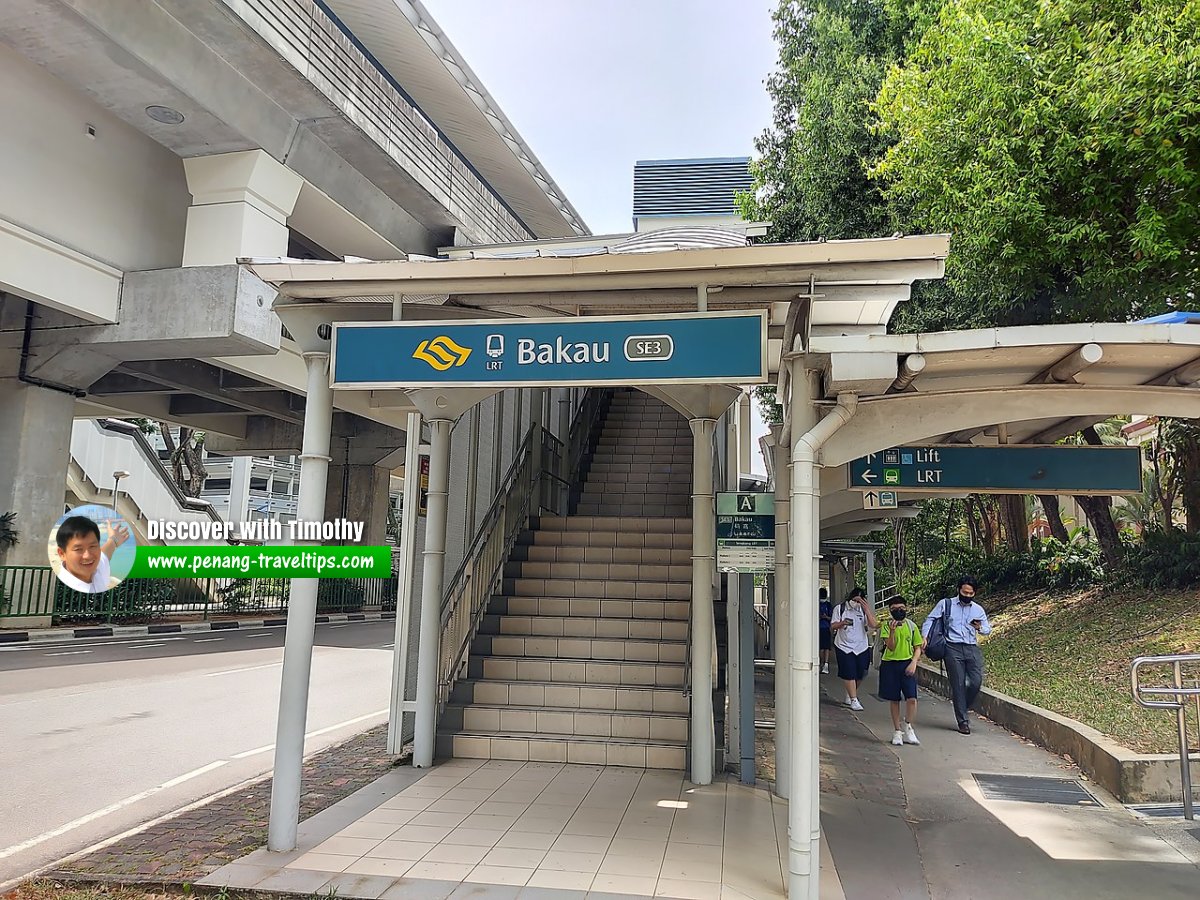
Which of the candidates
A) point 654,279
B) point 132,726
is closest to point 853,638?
point 654,279

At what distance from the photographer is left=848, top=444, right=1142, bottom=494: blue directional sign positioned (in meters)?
7.65

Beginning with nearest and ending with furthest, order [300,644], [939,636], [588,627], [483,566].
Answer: [300,644], [588,627], [483,566], [939,636]

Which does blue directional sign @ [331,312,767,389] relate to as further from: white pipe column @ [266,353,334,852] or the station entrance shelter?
white pipe column @ [266,353,334,852]

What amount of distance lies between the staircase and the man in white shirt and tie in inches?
122

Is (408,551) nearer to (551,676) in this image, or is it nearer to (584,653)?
(551,676)

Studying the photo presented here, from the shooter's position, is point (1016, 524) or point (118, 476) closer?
point (1016, 524)

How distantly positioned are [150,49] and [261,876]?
9083mm

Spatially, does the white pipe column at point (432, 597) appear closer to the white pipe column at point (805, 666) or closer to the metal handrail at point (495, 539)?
the metal handrail at point (495, 539)

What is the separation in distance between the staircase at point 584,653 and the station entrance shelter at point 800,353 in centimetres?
231

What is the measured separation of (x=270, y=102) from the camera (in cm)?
1143

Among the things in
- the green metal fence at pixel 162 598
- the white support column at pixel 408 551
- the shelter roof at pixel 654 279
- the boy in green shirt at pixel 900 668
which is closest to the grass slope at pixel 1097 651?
the boy in green shirt at pixel 900 668

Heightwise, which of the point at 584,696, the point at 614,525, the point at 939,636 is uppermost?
the point at 614,525

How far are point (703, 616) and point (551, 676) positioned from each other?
6.08 feet

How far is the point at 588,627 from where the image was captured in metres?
8.48
